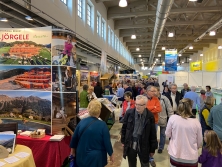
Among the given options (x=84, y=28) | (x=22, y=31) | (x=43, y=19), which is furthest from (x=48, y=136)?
(x=84, y=28)

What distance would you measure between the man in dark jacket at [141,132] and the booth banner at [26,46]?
1689 mm

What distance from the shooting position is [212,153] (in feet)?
7.57

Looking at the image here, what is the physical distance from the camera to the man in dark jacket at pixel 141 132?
8.48 ft

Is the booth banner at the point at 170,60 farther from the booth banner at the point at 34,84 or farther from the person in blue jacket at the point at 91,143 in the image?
the person in blue jacket at the point at 91,143

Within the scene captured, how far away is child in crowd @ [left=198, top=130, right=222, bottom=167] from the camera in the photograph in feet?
7.55

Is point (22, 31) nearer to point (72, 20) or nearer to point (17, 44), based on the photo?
point (17, 44)

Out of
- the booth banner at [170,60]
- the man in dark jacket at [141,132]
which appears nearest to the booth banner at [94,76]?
the booth banner at [170,60]

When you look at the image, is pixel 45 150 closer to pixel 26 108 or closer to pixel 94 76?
pixel 26 108

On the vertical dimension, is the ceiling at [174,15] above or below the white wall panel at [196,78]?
above

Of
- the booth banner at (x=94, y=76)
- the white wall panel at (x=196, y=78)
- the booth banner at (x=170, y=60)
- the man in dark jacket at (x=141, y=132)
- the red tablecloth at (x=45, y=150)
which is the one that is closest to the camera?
the man in dark jacket at (x=141, y=132)

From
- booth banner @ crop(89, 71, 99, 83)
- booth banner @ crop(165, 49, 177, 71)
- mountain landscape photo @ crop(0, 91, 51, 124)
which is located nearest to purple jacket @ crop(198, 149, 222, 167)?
mountain landscape photo @ crop(0, 91, 51, 124)

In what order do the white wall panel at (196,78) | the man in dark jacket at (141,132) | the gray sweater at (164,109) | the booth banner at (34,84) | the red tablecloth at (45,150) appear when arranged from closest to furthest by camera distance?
the man in dark jacket at (141,132), the red tablecloth at (45,150), the booth banner at (34,84), the gray sweater at (164,109), the white wall panel at (196,78)

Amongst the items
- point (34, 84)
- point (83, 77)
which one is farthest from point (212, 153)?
point (83, 77)

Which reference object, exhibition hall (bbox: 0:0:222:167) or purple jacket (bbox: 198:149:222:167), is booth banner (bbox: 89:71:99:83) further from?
purple jacket (bbox: 198:149:222:167)
